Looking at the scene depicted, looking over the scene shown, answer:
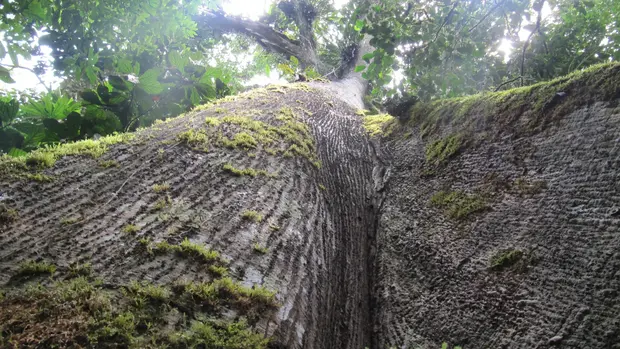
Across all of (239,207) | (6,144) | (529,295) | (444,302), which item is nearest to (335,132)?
(239,207)

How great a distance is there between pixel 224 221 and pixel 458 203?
1.30 m

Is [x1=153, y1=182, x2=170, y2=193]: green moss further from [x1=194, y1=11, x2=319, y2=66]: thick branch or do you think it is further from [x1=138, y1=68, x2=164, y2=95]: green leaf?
[x1=194, y1=11, x2=319, y2=66]: thick branch

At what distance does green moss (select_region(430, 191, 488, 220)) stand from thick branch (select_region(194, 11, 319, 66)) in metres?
7.23

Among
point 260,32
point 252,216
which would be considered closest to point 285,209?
point 252,216

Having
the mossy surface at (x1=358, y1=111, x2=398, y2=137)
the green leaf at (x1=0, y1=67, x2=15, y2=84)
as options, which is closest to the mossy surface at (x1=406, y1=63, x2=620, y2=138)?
the mossy surface at (x1=358, y1=111, x2=398, y2=137)

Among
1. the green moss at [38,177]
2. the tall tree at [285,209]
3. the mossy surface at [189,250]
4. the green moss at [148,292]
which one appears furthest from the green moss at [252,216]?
the green moss at [38,177]

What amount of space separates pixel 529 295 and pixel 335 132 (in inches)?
90.1

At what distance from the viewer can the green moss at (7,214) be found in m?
1.45

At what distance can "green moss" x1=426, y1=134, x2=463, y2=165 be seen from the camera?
2.45m

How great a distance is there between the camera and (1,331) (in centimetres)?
98

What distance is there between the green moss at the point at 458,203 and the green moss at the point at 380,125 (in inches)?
51.4

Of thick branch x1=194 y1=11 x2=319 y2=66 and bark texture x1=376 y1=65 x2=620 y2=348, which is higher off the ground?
thick branch x1=194 y1=11 x2=319 y2=66

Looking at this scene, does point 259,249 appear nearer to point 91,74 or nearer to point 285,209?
point 285,209

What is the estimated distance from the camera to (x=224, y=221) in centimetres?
182
